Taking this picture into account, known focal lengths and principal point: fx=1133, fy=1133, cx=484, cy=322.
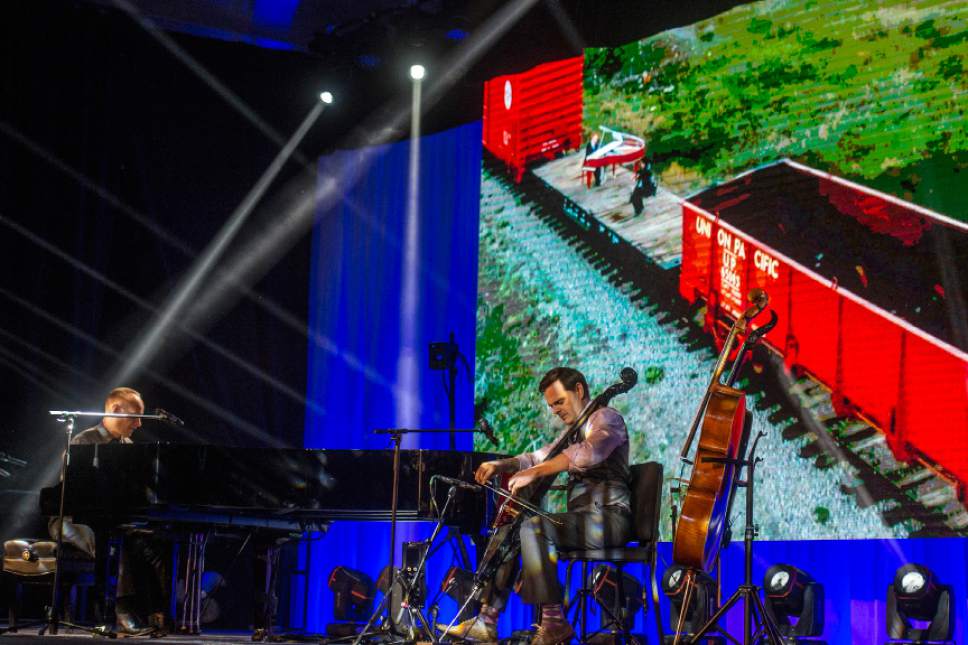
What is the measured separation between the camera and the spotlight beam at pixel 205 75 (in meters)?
8.05

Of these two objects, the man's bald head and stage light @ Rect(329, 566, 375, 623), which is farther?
stage light @ Rect(329, 566, 375, 623)

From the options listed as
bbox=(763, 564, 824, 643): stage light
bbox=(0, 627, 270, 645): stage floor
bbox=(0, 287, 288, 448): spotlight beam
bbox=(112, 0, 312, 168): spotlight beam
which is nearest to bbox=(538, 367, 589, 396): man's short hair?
bbox=(763, 564, 824, 643): stage light

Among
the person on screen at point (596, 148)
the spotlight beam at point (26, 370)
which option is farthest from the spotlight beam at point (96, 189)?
the person on screen at point (596, 148)

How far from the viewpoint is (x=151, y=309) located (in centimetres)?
789

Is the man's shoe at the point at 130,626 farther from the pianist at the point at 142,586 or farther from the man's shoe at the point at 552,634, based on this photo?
the man's shoe at the point at 552,634

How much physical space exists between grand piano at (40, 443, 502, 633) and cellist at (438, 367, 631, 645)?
462mm

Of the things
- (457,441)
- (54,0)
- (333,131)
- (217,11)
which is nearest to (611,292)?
(457,441)

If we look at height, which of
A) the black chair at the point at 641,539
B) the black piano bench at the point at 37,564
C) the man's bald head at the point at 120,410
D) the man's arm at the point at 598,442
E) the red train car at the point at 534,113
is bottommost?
the black piano bench at the point at 37,564

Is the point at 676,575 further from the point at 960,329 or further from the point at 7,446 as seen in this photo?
the point at 7,446

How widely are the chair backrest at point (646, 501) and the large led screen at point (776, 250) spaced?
0.79 feet

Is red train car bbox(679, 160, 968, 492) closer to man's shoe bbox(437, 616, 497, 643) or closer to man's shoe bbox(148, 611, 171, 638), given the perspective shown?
man's shoe bbox(437, 616, 497, 643)

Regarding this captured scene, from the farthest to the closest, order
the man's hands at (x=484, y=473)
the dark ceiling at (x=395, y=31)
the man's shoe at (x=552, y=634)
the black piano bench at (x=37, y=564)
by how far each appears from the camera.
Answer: the dark ceiling at (x=395, y=31) < the black piano bench at (x=37, y=564) < the man's hands at (x=484, y=473) < the man's shoe at (x=552, y=634)

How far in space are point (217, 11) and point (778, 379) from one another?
15.9 feet

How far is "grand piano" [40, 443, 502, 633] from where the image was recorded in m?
5.02
